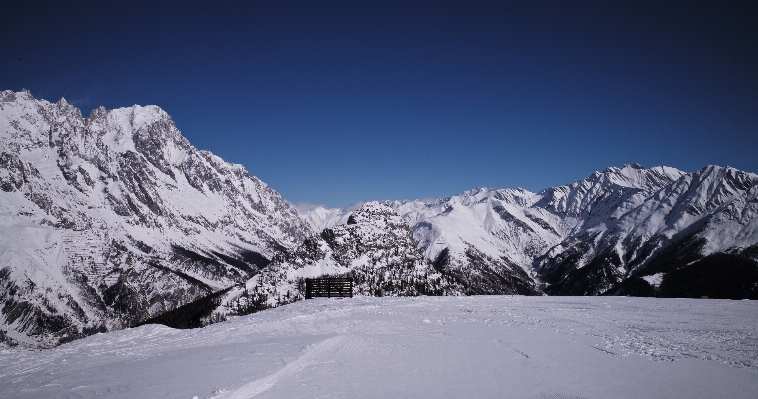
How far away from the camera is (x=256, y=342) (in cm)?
1984

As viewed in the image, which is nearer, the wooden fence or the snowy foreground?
the snowy foreground

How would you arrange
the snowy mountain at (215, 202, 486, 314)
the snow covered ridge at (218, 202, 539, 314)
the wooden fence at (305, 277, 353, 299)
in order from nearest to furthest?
the wooden fence at (305, 277, 353, 299) → the snow covered ridge at (218, 202, 539, 314) → the snowy mountain at (215, 202, 486, 314)

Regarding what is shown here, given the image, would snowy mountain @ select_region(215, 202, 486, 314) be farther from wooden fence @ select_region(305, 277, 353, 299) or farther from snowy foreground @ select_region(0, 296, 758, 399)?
snowy foreground @ select_region(0, 296, 758, 399)

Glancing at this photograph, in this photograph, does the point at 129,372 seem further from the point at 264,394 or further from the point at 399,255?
the point at 399,255

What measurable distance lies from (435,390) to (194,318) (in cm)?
15826

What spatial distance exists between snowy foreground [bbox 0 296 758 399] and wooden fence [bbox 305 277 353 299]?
15.1 m

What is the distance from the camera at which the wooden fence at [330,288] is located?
136 ft

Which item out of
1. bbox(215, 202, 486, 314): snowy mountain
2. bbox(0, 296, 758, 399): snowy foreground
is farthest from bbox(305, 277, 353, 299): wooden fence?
bbox(215, 202, 486, 314): snowy mountain

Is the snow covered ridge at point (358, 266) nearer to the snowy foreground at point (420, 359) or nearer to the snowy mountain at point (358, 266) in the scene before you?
the snowy mountain at point (358, 266)

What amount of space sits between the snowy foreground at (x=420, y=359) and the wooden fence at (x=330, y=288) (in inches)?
595

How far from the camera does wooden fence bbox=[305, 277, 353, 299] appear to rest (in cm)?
4134

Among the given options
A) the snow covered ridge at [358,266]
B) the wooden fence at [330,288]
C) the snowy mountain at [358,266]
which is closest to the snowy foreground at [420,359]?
the wooden fence at [330,288]

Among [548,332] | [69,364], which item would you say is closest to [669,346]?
[548,332]

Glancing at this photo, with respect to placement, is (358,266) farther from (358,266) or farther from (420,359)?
(420,359)
